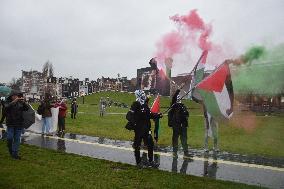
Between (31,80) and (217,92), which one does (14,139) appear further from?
(31,80)

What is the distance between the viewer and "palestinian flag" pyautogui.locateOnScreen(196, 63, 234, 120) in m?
12.0

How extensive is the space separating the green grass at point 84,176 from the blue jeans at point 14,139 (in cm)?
30

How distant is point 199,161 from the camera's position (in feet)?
38.7

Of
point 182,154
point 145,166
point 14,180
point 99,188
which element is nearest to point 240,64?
point 182,154

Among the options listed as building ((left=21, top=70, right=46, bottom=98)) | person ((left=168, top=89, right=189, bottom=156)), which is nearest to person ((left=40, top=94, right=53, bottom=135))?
person ((left=168, top=89, right=189, bottom=156))

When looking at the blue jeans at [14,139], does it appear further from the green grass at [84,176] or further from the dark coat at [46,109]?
the dark coat at [46,109]

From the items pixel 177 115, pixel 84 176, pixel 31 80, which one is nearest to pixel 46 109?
pixel 177 115

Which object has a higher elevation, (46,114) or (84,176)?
(46,114)

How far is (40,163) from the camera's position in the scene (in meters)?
10.9

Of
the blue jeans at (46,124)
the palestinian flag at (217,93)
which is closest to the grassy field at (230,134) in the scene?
the blue jeans at (46,124)

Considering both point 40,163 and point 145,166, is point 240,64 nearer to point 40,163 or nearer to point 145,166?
point 145,166

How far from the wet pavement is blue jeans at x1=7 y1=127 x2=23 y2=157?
2031 millimetres

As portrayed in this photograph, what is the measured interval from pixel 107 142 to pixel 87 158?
454 cm

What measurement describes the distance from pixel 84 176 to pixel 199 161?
13.2 feet
